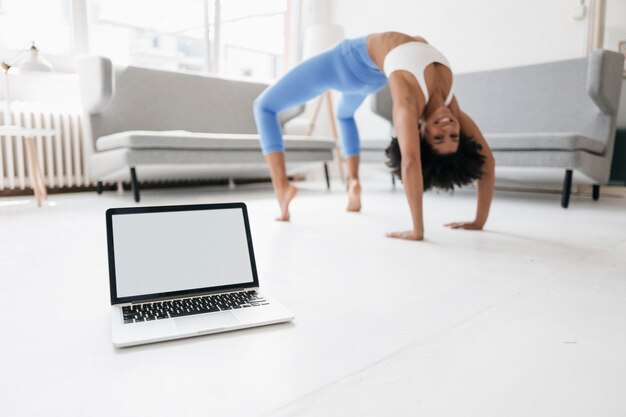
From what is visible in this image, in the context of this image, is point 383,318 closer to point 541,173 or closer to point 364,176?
point 541,173

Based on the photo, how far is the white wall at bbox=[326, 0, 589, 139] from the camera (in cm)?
388

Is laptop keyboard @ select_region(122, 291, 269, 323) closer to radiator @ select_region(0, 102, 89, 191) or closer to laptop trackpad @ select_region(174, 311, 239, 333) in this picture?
laptop trackpad @ select_region(174, 311, 239, 333)

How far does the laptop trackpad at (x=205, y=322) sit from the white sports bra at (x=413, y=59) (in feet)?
4.11

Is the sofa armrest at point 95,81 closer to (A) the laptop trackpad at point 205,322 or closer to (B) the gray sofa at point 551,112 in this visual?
(B) the gray sofa at point 551,112

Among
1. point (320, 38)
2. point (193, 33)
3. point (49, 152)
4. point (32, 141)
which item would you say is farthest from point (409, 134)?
point (193, 33)

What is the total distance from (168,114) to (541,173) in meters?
2.78

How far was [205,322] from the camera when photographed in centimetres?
87

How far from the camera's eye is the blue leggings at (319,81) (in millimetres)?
2066

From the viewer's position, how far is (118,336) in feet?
2.62

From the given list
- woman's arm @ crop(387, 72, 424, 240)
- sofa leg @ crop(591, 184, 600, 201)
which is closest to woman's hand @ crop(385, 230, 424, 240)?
woman's arm @ crop(387, 72, 424, 240)

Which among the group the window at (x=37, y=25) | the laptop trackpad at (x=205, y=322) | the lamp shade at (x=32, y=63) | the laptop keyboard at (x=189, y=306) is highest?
the window at (x=37, y=25)

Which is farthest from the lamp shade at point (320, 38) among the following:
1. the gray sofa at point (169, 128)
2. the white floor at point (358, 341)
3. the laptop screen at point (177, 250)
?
the laptop screen at point (177, 250)

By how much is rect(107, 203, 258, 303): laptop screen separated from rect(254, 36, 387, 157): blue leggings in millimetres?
1246

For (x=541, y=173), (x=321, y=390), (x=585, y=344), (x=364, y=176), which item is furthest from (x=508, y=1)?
(x=321, y=390)
